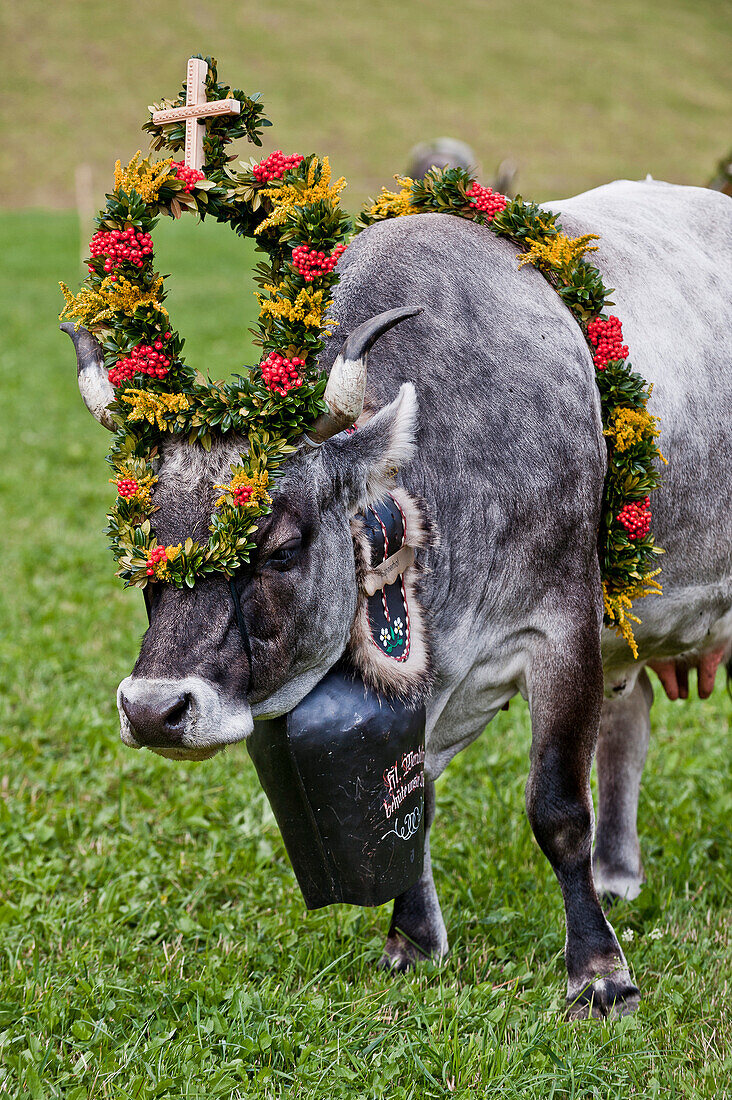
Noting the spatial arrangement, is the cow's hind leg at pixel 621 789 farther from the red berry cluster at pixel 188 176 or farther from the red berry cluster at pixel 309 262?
the red berry cluster at pixel 188 176

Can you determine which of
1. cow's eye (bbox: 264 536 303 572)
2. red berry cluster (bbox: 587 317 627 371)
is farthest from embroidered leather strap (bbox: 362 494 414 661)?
red berry cluster (bbox: 587 317 627 371)

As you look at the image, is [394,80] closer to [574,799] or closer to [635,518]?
[635,518]

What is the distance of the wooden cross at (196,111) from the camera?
9.83 ft

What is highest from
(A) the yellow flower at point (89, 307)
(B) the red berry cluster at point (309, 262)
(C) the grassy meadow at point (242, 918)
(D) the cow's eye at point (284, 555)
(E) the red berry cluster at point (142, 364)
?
(B) the red berry cluster at point (309, 262)

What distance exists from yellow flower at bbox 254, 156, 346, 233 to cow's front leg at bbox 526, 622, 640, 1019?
4.87ft

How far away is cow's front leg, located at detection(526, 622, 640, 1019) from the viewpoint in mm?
3496

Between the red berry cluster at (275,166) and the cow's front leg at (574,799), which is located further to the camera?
the cow's front leg at (574,799)

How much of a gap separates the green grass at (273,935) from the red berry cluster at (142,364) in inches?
70.5

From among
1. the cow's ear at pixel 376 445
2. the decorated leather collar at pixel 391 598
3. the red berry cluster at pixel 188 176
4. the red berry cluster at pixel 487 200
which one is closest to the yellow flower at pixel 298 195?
the red berry cluster at pixel 188 176

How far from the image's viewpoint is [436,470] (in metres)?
3.33

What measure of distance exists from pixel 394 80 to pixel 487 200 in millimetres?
50210

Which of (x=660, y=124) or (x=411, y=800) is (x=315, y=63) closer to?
(x=660, y=124)

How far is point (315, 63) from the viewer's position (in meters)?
50.7

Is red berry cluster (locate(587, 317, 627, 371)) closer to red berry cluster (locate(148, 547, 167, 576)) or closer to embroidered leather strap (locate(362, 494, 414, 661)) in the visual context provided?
embroidered leather strap (locate(362, 494, 414, 661))
